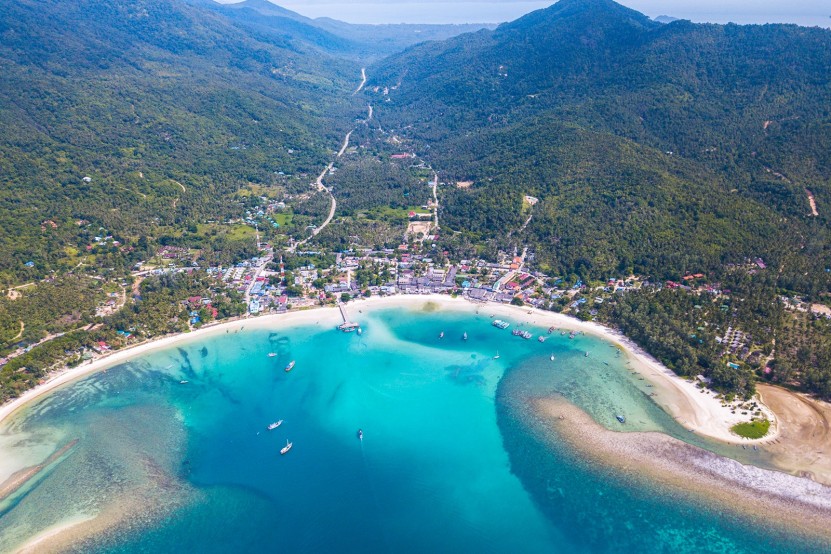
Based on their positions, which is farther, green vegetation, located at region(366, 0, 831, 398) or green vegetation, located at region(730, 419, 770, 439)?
green vegetation, located at region(366, 0, 831, 398)

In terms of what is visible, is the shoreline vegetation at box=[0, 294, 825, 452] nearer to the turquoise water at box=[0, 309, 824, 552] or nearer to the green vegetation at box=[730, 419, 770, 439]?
the green vegetation at box=[730, 419, 770, 439]

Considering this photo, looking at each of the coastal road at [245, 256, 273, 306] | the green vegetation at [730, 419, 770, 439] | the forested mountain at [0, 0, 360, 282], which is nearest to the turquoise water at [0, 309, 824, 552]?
the green vegetation at [730, 419, 770, 439]

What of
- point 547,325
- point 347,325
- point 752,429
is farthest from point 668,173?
point 347,325

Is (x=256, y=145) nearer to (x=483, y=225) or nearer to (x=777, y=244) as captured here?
(x=483, y=225)

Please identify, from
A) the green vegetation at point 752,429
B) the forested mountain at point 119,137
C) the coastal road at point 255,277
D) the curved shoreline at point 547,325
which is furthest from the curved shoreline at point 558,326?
the forested mountain at point 119,137

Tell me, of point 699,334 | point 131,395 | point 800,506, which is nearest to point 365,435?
point 131,395
